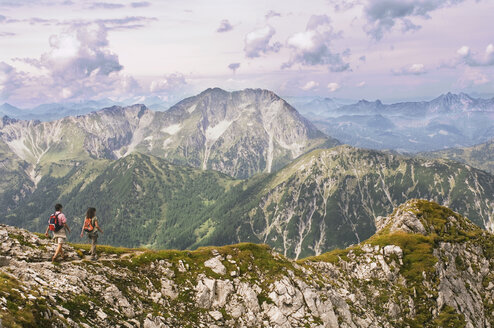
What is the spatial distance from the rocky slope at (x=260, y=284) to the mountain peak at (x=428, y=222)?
384 millimetres

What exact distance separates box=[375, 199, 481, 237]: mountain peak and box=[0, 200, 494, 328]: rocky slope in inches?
15.1

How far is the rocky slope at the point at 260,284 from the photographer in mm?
27188

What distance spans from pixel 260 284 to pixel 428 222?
65692mm

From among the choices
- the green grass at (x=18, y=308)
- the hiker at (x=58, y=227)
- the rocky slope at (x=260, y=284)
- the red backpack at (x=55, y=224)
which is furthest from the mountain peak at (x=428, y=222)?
the green grass at (x=18, y=308)

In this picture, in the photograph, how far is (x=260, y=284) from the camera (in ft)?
152

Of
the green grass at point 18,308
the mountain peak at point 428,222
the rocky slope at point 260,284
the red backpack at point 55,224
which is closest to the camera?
the green grass at point 18,308

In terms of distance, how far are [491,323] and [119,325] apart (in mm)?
80156

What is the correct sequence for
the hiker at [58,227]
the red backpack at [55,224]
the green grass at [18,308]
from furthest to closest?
1. the hiker at [58,227]
2. the red backpack at [55,224]
3. the green grass at [18,308]

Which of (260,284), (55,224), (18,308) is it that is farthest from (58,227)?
Result: (260,284)

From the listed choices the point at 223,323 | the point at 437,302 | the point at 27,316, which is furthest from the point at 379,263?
the point at 27,316

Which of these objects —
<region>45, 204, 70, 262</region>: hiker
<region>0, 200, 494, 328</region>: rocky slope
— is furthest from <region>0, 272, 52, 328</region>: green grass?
→ <region>45, 204, 70, 262</region>: hiker

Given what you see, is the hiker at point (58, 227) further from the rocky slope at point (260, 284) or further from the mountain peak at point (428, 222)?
the mountain peak at point (428, 222)

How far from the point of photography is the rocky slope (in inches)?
1070

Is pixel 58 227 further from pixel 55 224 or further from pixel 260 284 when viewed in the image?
pixel 260 284
